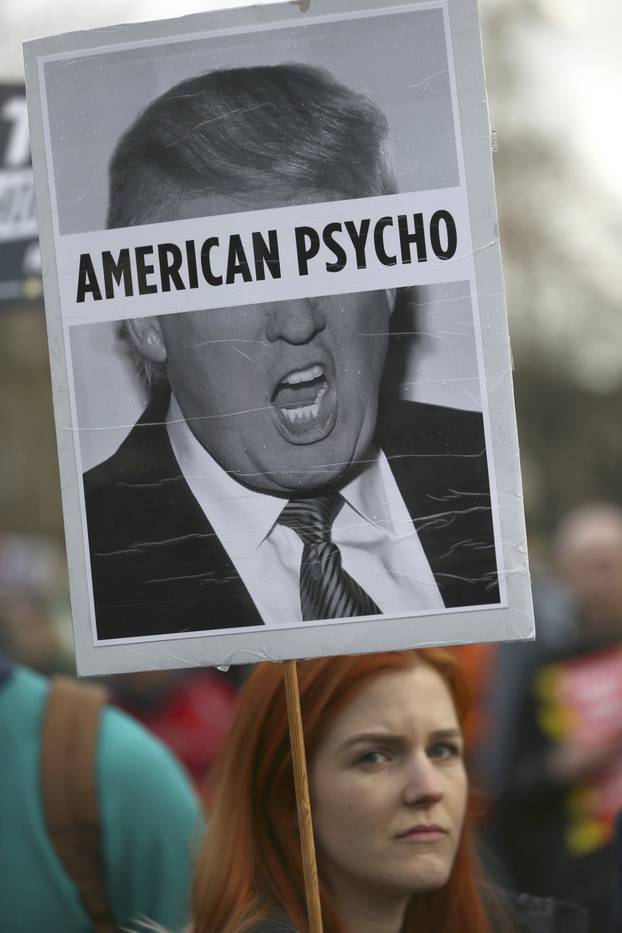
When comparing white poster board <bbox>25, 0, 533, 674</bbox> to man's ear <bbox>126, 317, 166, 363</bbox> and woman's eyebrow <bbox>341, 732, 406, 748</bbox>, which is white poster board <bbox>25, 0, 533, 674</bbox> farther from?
woman's eyebrow <bbox>341, 732, 406, 748</bbox>

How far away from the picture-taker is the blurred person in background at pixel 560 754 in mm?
5094

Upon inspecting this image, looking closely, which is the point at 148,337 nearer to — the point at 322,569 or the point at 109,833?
the point at 322,569

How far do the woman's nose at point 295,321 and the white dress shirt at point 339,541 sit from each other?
202 mm

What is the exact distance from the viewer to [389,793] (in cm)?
247

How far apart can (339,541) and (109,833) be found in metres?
1.06

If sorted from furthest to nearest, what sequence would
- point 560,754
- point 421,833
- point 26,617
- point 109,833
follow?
point 26,617 < point 560,754 < point 109,833 < point 421,833

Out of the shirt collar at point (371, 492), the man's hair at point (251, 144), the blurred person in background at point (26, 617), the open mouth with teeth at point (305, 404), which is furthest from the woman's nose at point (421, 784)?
the blurred person in background at point (26, 617)

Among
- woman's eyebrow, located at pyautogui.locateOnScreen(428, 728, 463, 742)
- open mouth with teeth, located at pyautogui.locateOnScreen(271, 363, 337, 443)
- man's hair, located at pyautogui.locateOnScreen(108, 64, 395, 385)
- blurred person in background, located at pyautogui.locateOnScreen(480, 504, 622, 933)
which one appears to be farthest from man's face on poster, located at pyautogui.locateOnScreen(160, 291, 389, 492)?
blurred person in background, located at pyautogui.locateOnScreen(480, 504, 622, 933)

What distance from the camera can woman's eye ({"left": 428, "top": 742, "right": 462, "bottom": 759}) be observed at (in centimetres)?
256

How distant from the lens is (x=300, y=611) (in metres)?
2.20

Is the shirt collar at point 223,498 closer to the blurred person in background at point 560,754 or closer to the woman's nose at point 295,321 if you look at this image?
the woman's nose at point 295,321

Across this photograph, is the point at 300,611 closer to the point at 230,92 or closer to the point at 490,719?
the point at 230,92

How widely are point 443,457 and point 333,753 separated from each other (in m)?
0.61

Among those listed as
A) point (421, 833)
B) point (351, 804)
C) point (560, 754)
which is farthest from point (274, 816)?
point (560, 754)
